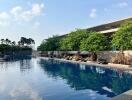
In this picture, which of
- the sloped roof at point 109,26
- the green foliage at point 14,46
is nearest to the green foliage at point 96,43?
the sloped roof at point 109,26

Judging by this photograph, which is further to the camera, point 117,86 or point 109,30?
point 109,30

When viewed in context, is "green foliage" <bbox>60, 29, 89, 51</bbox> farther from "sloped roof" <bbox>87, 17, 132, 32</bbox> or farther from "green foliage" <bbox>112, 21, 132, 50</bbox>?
"green foliage" <bbox>112, 21, 132, 50</bbox>

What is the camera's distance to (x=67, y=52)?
6438 cm

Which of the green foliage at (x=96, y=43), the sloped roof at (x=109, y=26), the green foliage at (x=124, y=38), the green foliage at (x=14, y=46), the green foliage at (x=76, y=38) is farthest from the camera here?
the green foliage at (x=14, y=46)

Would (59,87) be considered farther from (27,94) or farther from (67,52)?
(67,52)

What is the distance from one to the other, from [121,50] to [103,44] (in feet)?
29.5

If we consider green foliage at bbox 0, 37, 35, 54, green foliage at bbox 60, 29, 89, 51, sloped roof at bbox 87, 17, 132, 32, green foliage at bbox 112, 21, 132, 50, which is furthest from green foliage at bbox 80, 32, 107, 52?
green foliage at bbox 0, 37, 35, 54

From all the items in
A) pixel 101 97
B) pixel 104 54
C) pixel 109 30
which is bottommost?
pixel 101 97

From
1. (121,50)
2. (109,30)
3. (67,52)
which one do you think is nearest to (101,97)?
(121,50)

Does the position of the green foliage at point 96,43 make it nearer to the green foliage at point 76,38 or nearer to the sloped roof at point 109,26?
the green foliage at point 76,38

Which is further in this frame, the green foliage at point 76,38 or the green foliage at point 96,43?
the green foliage at point 76,38

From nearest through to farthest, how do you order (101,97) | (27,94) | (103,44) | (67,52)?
(101,97), (27,94), (103,44), (67,52)

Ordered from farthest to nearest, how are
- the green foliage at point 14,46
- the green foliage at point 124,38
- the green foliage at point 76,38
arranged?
the green foliage at point 14,46 < the green foliage at point 76,38 < the green foliage at point 124,38

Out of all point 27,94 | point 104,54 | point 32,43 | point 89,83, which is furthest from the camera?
point 32,43
